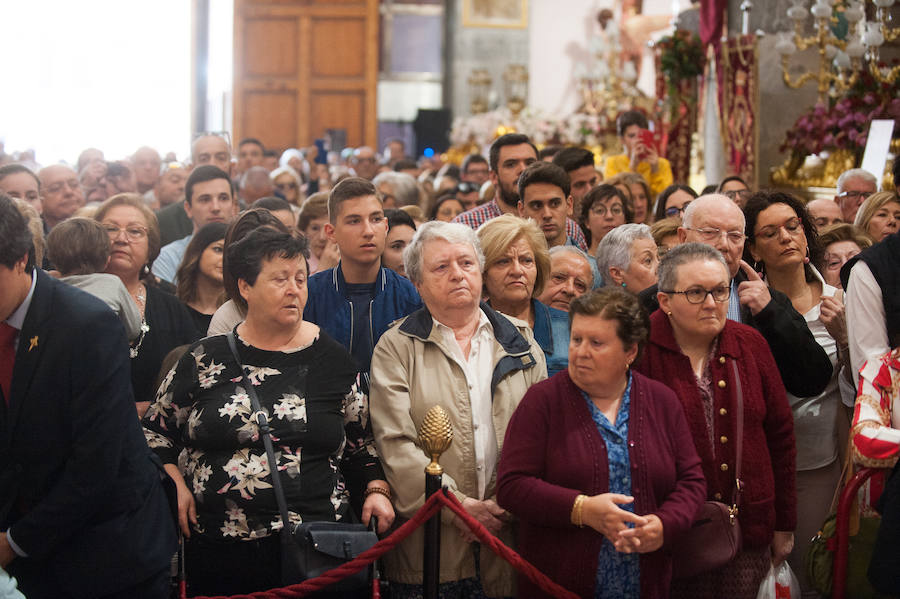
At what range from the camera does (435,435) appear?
3066 mm

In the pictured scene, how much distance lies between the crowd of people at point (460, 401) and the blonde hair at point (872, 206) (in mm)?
1021

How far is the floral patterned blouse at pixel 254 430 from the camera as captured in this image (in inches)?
123

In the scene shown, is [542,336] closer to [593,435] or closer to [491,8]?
[593,435]

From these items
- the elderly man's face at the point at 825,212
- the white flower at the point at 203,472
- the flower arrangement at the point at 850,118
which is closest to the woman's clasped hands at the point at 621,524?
the white flower at the point at 203,472

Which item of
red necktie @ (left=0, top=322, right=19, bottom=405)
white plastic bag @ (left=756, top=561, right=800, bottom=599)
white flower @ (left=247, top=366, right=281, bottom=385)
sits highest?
red necktie @ (left=0, top=322, right=19, bottom=405)

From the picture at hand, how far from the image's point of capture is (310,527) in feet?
10.2

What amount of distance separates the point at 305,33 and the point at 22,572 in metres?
14.0

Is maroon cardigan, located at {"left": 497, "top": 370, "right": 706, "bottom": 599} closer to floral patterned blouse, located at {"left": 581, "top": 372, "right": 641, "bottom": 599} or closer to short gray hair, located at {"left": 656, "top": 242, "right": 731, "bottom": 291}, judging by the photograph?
floral patterned blouse, located at {"left": 581, "top": 372, "right": 641, "bottom": 599}

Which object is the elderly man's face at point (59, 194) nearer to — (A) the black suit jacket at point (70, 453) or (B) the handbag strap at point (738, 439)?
(A) the black suit jacket at point (70, 453)

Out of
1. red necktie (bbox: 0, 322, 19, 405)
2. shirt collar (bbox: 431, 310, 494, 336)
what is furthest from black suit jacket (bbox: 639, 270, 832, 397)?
red necktie (bbox: 0, 322, 19, 405)

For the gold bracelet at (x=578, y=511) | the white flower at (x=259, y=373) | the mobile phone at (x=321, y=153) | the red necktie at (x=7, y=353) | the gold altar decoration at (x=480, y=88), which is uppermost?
the gold altar decoration at (x=480, y=88)

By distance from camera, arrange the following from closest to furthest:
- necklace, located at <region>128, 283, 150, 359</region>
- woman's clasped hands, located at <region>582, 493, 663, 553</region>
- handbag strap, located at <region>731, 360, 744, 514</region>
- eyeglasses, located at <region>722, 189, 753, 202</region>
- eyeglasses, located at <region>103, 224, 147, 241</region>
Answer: woman's clasped hands, located at <region>582, 493, 663, 553</region>, handbag strap, located at <region>731, 360, 744, 514</region>, necklace, located at <region>128, 283, 150, 359</region>, eyeglasses, located at <region>103, 224, 147, 241</region>, eyeglasses, located at <region>722, 189, 753, 202</region>

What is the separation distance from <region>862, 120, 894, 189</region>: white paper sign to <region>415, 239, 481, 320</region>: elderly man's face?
12.2 feet

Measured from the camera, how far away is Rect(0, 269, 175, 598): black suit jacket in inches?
99.3
